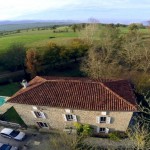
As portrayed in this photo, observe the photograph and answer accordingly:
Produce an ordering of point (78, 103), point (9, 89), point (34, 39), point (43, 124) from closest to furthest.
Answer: point (78, 103) → point (43, 124) → point (9, 89) → point (34, 39)

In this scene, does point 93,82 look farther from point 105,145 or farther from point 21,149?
point 21,149

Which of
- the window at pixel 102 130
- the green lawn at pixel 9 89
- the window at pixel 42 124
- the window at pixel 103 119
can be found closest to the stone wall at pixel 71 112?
the window at pixel 103 119

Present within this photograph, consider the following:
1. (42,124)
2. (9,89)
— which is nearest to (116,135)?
(42,124)

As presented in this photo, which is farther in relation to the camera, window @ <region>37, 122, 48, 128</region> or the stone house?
window @ <region>37, 122, 48, 128</region>

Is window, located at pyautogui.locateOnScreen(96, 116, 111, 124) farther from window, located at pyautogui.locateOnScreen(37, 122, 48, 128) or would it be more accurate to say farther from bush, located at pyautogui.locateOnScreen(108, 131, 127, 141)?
window, located at pyautogui.locateOnScreen(37, 122, 48, 128)

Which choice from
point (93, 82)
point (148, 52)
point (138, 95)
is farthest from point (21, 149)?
point (148, 52)

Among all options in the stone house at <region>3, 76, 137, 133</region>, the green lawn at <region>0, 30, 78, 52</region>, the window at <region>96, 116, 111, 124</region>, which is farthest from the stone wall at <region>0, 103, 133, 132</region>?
the green lawn at <region>0, 30, 78, 52</region>

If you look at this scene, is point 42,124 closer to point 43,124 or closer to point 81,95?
point 43,124
